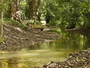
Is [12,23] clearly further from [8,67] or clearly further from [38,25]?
[8,67]

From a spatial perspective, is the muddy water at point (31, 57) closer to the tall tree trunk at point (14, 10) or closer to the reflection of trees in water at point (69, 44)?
the reflection of trees in water at point (69, 44)

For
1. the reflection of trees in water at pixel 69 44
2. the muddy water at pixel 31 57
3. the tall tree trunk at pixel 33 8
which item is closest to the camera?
the muddy water at pixel 31 57

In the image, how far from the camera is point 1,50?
614 inches

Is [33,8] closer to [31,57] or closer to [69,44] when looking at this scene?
[69,44]

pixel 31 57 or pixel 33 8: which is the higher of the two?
Answer: pixel 33 8

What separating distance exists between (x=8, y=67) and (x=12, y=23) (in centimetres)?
1773

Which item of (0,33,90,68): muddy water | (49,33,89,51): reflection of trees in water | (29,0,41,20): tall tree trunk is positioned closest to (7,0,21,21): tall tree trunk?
(29,0,41,20): tall tree trunk

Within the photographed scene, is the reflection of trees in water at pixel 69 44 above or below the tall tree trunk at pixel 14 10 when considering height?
below

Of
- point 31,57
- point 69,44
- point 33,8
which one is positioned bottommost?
point 69,44

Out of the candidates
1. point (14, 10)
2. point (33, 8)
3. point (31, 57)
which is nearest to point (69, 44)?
point (31, 57)

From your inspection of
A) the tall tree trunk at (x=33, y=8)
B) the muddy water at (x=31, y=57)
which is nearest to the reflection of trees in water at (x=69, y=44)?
the muddy water at (x=31, y=57)

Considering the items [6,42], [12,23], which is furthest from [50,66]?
[12,23]

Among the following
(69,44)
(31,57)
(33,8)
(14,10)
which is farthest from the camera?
(33,8)

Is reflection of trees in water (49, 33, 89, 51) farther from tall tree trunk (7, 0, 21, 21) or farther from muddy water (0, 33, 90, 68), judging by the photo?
tall tree trunk (7, 0, 21, 21)
